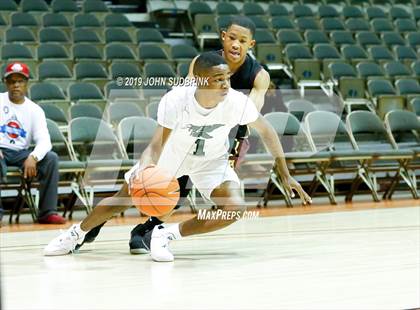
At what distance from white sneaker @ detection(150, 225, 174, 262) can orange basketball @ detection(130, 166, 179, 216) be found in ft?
1.02

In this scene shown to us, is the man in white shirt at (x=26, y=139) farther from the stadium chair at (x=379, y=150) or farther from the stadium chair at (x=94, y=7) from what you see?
the stadium chair at (x=94, y=7)

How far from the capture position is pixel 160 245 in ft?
17.8

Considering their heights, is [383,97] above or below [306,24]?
below

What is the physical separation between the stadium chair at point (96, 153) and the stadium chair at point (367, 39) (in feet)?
21.0

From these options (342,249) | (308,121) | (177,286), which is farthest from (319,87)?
(177,286)

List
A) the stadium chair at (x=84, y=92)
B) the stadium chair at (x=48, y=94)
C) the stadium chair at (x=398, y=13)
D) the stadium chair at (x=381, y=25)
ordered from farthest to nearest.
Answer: the stadium chair at (x=398, y=13) → the stadium chair at (x=381, y=25) → the stadium chair at (x=84, y=92) → the stadium chair at (x=48, y=94)

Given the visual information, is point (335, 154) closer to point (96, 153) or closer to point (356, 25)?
point (96, 153)

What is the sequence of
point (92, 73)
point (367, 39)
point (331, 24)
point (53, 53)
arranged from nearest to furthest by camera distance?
point (92, 73) → point (53, 53) → point (367, 39) → point (331, 24)

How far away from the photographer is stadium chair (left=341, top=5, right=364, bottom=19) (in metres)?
15.4

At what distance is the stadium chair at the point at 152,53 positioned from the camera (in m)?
11.9

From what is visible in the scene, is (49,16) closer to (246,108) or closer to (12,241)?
(12,241)

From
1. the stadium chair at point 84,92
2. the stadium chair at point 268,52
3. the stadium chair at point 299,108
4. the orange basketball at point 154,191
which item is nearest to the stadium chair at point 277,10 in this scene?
the stadium chair at point 268,52

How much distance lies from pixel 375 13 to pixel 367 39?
162 cm

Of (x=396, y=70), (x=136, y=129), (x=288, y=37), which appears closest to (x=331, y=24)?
(x=288, y=37)
